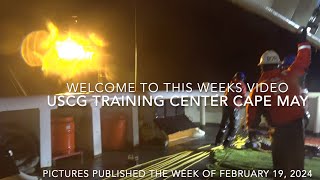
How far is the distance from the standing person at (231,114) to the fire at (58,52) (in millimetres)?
5549

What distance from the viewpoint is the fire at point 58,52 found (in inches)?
424

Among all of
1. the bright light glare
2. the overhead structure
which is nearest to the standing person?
the overhead structure

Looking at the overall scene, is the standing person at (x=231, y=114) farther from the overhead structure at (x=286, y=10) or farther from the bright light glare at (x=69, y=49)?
the bright light glare at (x=69, y=49)

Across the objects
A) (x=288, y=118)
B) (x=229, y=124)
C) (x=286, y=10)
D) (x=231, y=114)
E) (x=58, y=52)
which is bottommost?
(x=229, y=124)

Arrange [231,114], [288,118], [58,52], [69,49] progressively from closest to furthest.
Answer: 1. [288,118]
2. [231,114]
3. [69,49]
4. [58,52]

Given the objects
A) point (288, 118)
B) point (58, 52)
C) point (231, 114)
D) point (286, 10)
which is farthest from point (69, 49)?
point (288, 118)

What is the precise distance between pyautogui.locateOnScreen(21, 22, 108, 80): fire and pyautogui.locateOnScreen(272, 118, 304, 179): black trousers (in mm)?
8008

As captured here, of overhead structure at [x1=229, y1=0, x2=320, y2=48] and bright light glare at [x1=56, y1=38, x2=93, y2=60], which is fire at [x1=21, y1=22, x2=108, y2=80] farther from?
overhead structure at [x1=229, y1=0, x2=320, y2=48]

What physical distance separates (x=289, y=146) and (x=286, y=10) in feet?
12.6

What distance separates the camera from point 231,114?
8.76 meters

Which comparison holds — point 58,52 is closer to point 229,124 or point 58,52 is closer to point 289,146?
point 229,124

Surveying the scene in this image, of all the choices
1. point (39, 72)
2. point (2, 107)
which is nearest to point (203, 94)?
point (39, 72)

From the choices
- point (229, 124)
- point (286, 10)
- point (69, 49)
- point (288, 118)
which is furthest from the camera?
point (69, 49)

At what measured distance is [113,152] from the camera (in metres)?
7.80
